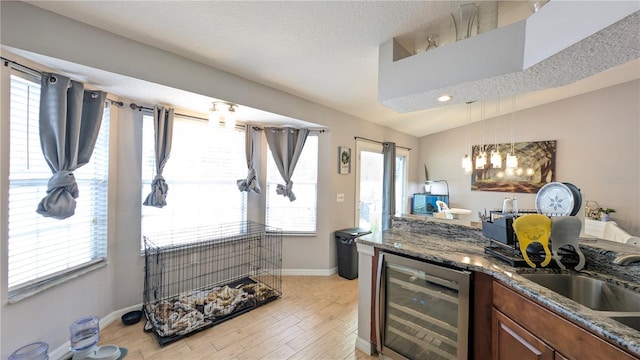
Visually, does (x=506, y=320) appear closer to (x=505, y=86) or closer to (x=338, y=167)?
(x=505, y=86)

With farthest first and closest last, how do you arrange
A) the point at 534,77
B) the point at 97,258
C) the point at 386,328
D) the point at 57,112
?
1. the point at 97,258
2. the point at 386,328
3. the point at 57,112
4. the point at 534,77

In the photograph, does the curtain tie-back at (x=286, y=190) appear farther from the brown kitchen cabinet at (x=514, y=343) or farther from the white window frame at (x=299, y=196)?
the brown kitchen cabinet at (x=514, y=343)

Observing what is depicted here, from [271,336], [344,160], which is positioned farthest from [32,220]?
[344,160]

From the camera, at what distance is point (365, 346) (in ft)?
6.73

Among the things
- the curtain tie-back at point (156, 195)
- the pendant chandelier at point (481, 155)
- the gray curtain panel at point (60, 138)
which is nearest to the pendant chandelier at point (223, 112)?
the curtain tie-back at point (156, 195)

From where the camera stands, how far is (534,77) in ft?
5.41

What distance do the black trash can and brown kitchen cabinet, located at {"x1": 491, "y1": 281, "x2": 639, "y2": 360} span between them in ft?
7.09

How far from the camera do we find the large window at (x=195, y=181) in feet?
8.90

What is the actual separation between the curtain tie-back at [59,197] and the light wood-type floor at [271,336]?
121cm

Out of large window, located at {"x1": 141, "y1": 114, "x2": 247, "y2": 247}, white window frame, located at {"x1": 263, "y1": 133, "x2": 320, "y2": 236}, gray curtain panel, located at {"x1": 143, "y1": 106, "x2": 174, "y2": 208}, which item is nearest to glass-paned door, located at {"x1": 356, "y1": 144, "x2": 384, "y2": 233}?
white window frame, located at {"x1": 263, "y1": 133, "x2": 320, "y2": 236}

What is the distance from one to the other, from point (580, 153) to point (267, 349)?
571 cm

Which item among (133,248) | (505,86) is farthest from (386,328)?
(133,248)

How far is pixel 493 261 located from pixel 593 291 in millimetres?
461

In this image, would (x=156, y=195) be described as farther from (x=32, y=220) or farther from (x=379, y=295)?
(x=379, y=295)
